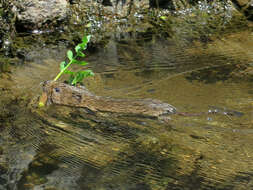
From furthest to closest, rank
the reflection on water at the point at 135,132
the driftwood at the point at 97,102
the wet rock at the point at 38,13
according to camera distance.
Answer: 1. the wet rock at the point at 38,13
2. the driftwood at the point at 97,102
3. the reflection on water at the point at 135,132

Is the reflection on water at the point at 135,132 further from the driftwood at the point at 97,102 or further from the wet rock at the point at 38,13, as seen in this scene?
the wet rock at the point at 38,13

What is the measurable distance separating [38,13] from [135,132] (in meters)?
3.94

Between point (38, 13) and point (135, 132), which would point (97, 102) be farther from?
point (38, 13)

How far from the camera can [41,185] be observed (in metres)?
3.38

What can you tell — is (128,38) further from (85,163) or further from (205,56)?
(85,163)

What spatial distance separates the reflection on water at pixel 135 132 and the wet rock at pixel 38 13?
1204mm

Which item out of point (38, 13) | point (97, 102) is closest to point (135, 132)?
point (97, 102)

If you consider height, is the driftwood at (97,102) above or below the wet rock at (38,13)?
below

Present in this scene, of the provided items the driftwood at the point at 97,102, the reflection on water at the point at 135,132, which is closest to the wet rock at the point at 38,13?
the reflection on water at the point at 135,132

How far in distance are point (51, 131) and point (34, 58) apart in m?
2.37

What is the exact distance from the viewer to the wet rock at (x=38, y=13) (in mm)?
7113

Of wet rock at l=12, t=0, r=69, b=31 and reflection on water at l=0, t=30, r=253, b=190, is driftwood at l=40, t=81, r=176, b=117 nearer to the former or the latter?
reflection on water at l=0, t=30, r=253, b=190

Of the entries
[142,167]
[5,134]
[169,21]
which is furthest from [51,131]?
[169,21]

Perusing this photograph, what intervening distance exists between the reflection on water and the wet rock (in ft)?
3.95
